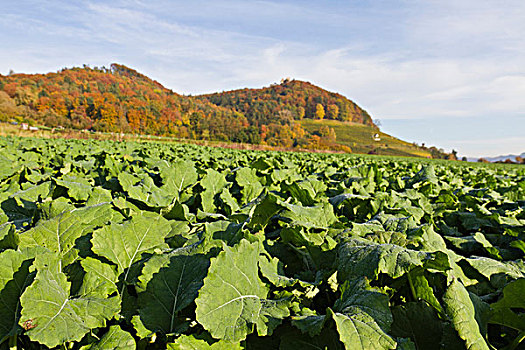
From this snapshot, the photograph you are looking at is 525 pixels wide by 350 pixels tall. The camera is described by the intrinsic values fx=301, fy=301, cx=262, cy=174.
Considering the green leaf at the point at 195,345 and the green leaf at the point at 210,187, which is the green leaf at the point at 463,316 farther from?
the green leaf at the point at 210,187

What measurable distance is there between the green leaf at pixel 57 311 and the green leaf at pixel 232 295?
37 cm

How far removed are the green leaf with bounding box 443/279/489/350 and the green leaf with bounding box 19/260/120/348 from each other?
116cm

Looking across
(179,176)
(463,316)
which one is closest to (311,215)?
(463,316)

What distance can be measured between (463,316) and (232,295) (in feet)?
2.55

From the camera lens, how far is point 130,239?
143 centimetres

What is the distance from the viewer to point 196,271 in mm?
1225

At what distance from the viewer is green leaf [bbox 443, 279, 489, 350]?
96 centimetres

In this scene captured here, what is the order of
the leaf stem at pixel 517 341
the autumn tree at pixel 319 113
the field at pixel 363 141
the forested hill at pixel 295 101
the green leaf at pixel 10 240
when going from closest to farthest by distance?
the leaf stem at pixel 517 341, the green leaf at pixel 10 240, the field at pixel 363 141, the forested hill at pixel 295 101, the autumn tree at pixel 319 113

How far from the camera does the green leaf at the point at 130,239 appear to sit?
1.33 meters

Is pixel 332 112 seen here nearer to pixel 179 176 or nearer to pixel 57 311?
pixel 179 176

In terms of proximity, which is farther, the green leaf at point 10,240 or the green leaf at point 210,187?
the green leaf at point 210,187

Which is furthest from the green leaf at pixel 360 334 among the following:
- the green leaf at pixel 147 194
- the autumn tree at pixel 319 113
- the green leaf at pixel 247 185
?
the autumn tree at pixel 319 113

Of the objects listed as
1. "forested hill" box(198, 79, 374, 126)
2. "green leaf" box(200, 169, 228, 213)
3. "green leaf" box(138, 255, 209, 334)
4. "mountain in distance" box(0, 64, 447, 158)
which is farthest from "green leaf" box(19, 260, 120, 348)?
"forested hill" box(198, 79, 374, 126)

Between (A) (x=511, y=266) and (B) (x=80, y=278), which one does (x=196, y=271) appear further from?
(A) (x=511, y=266)
